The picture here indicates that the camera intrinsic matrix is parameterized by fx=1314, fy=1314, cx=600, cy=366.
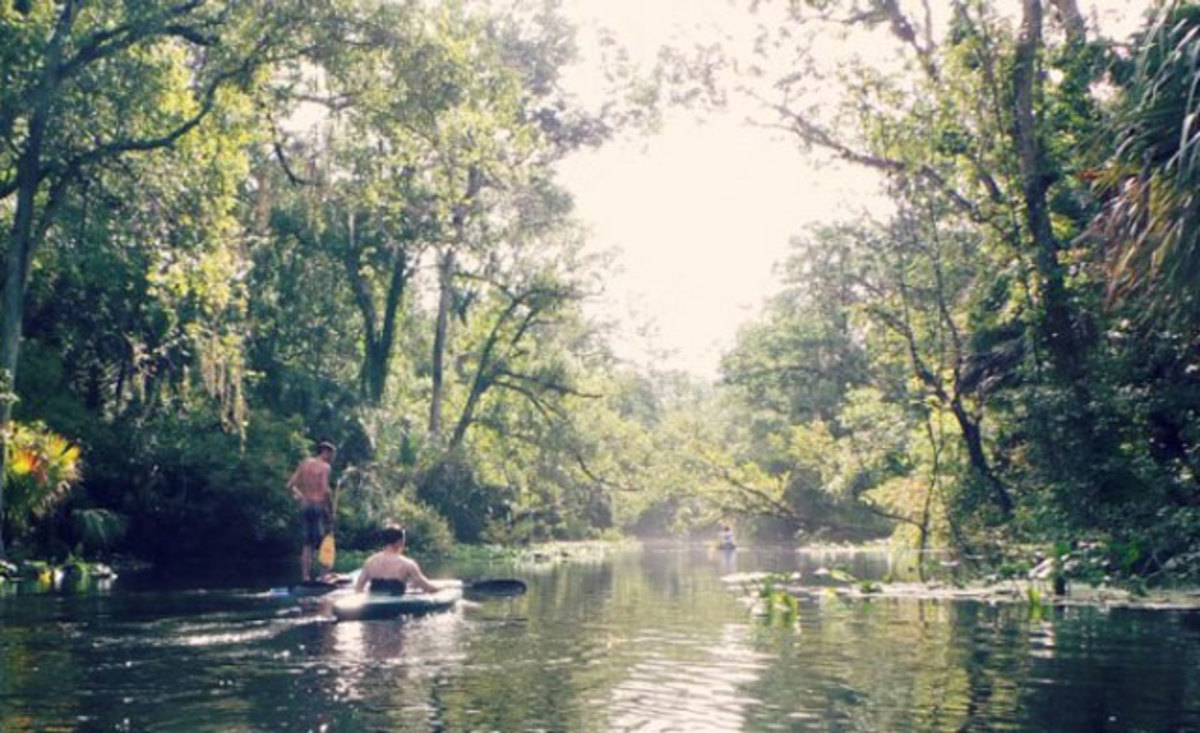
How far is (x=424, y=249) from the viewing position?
42.4 meters

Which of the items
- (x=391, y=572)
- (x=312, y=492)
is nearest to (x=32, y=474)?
(x=312, y=492)

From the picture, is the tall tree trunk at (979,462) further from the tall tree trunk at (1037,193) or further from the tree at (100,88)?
the tree at (100,88)

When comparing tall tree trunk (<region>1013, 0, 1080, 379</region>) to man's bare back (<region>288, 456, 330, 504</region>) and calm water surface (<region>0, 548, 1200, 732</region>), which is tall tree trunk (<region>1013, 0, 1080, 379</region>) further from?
man's bare back (<region>288, 456, 330, 504</region>)

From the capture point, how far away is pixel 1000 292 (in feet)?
80.0

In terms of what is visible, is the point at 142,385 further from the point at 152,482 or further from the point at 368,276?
the point at 368,276

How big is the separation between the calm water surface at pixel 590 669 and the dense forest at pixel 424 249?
3.81 meters

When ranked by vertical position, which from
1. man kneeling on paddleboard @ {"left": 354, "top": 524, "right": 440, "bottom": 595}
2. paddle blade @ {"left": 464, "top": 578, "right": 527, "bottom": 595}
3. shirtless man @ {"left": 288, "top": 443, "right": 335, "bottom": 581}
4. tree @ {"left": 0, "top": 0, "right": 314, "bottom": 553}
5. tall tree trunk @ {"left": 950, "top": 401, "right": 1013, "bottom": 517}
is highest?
tree @ {"left": 0, "top": 0, "right": 314, "bottom": 553}

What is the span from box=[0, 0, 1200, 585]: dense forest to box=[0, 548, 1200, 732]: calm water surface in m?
3.81

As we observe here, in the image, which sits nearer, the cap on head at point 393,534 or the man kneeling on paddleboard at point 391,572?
the man kneeling on paddleboard at point 391,572

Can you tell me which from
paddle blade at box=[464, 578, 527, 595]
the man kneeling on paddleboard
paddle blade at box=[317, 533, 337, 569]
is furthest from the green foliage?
the man kneeling on paddleboard

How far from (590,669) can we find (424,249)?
31673 millimetres

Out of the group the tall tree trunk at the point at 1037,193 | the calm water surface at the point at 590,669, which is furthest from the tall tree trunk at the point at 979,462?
the calm water surface at the point at 590,669

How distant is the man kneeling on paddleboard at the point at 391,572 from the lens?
56.2 feet

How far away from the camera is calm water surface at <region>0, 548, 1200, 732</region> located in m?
9.23
